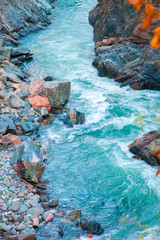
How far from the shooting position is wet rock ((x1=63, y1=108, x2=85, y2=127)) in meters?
10.2

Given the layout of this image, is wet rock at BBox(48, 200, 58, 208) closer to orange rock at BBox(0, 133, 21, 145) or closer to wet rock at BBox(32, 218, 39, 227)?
wet rock at BBox(32, 218, 39, 227)

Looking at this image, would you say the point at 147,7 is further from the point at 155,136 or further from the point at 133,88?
the point at 133,88

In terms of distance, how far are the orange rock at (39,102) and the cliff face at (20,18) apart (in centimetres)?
974

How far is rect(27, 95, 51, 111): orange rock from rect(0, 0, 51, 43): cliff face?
384 inches

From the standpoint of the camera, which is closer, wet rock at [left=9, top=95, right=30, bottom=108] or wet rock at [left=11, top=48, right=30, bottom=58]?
wet rock at [left=9, top=95, right=30, bottom=108]

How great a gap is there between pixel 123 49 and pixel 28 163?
9.94 metres

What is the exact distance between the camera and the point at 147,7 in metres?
1.85

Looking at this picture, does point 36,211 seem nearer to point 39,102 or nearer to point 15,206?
point 15,206

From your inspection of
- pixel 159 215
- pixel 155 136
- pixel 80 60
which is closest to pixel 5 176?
pixel 159 215

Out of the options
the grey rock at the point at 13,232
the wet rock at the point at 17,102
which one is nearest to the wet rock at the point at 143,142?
the grey rock at the point at 13,232

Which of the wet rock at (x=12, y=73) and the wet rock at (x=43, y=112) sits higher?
the wet rock at (x=12, y=73)

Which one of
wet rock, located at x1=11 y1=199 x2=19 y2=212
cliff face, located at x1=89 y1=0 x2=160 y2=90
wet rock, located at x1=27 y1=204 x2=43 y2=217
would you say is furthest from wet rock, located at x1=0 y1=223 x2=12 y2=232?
cliff face, located at x1=89 y1=0 x2=160 y2=90

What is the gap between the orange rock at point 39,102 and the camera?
10961 millimetres

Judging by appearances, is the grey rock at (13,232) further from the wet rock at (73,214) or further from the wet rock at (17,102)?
the wet rock at (17,102)
